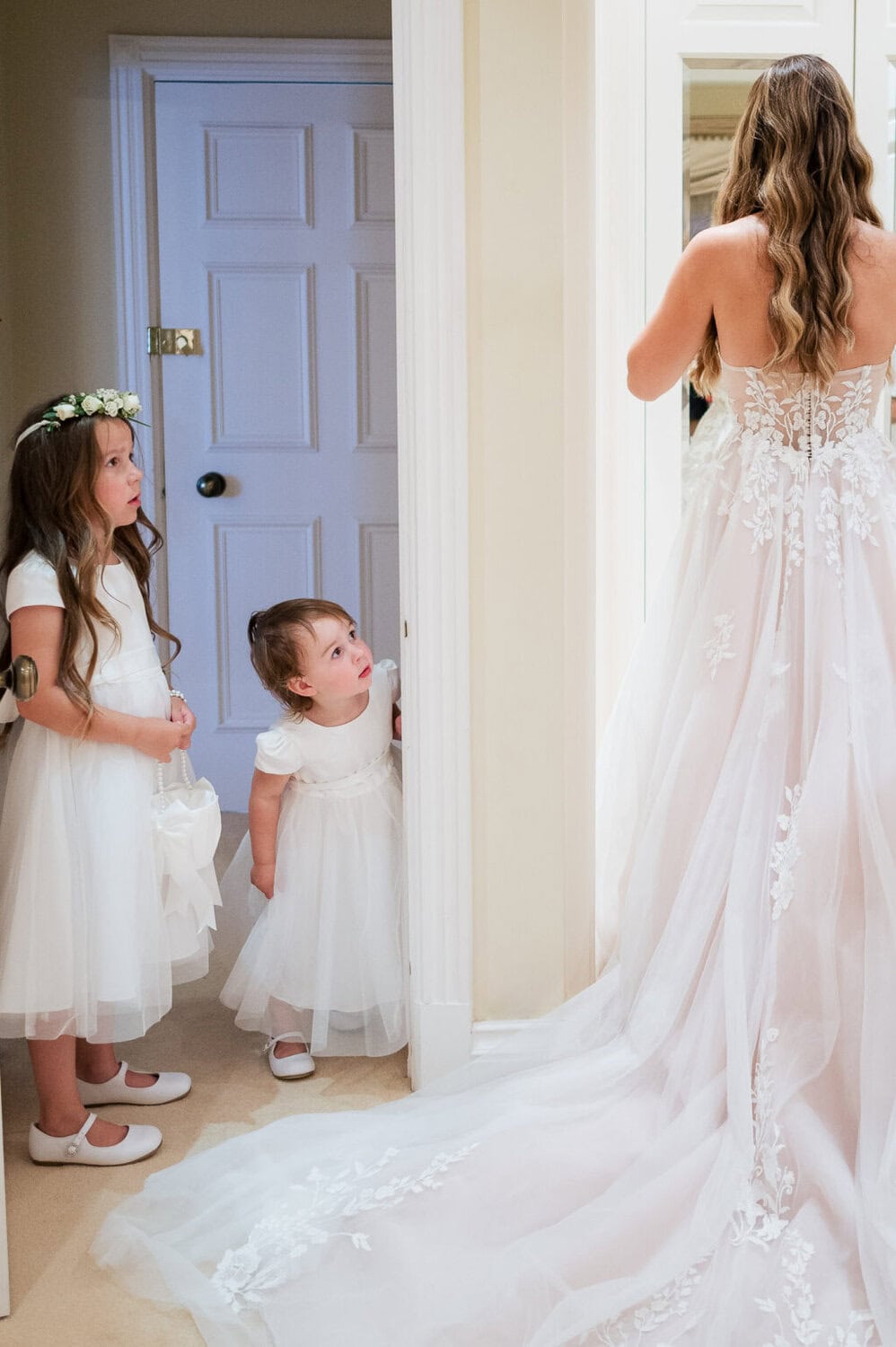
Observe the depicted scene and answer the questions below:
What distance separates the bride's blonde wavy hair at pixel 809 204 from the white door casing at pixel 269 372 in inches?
85.4

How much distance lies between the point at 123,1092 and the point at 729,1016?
3.91 feet

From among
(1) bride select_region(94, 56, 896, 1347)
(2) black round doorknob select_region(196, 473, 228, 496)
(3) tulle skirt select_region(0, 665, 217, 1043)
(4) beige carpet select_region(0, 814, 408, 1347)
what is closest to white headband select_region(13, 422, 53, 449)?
(3) tulle skirt select_region(0, 665, 217, 1043)

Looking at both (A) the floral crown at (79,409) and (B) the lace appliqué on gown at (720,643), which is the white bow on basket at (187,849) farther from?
(B) the lace appliqué on gown at (720,643)

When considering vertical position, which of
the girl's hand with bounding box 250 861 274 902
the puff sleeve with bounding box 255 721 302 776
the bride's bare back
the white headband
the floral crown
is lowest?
the girl's hand with bounding box 250 861 274 902

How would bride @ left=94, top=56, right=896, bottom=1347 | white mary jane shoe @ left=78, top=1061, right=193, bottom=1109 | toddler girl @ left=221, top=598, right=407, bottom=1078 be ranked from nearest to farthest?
bride @ left=94, top=56, right=896, bottom=1347 → white mary jane shoe @ left=78, top=1061, right=193, bottom=1109 → toddler girl @ left=221, top=598, right=407, bottom=1078

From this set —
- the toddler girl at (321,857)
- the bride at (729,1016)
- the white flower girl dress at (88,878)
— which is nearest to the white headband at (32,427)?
the white flower girl dress at (88,878)

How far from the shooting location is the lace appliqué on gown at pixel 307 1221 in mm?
1691

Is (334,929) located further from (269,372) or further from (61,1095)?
(269,372)

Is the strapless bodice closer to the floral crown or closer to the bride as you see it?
the bride

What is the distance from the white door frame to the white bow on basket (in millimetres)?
356

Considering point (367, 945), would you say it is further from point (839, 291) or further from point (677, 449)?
point (839, 291)

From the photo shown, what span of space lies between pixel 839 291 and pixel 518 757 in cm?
96

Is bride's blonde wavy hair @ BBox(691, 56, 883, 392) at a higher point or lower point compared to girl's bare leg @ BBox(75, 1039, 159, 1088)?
higher

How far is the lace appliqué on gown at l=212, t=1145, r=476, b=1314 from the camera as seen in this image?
1.69 metres
